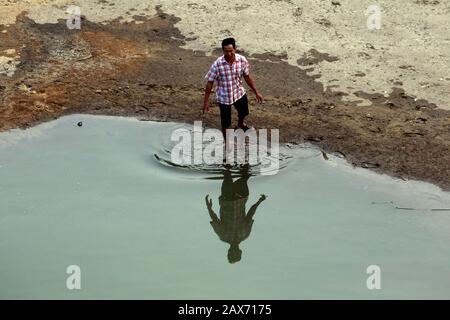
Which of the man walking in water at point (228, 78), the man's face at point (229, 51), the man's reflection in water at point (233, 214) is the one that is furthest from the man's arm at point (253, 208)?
the man's face at point (229, 51)

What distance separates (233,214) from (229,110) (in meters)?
1.33

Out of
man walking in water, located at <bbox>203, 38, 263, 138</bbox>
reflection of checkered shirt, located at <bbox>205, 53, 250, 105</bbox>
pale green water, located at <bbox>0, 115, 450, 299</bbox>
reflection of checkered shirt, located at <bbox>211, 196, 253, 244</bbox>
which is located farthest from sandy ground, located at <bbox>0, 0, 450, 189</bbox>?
reflection of checkered shirt, located at <bbox>211, 196, 253, 244</bbox>

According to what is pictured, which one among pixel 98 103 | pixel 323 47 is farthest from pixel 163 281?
pixel 323 47

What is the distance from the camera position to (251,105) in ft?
32.7

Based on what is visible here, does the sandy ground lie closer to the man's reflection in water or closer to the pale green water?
the pale green water

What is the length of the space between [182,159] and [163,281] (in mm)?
2265

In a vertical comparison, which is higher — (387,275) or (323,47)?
(323,47)

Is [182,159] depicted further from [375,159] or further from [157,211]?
[375,159]

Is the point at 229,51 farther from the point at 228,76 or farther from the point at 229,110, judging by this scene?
the point at 229,110

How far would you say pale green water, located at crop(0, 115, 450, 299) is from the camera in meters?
7.04

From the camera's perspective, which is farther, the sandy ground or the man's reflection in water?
the sandy ground

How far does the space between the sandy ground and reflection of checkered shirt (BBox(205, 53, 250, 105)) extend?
98 centimetres

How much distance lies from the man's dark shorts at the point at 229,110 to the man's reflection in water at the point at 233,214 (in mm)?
639

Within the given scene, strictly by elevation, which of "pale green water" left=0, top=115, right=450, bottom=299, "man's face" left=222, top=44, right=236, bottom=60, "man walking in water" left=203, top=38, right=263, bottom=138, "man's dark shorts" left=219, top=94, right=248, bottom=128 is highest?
"man's face" left=222, top=44, right=236, bottom=60
